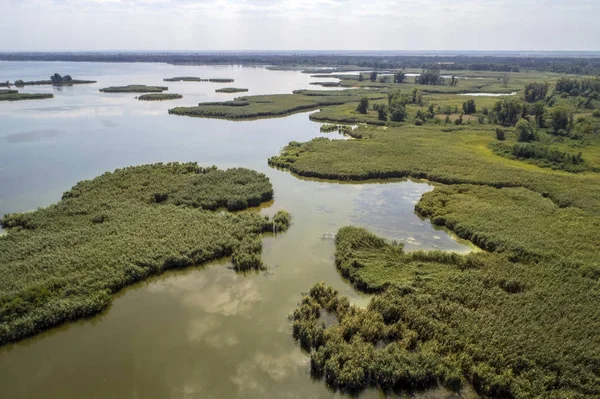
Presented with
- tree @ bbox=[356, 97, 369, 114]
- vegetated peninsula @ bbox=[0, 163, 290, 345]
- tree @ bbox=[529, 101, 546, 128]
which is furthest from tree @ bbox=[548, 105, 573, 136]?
vegetated peninsula @ bbox=[0, 163, 290, 345]

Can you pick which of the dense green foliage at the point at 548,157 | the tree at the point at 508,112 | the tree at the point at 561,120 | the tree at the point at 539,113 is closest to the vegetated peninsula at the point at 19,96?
the dense green foliage at the point at 548,157

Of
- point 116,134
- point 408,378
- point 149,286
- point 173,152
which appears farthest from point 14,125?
point 408,378

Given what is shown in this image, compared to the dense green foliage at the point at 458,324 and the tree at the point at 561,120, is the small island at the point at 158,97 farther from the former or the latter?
the dense green foliage at the point at 458,324

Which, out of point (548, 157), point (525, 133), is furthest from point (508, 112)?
point (548, 157)

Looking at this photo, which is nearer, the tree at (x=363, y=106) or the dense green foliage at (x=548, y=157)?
the dense green foliage at (x=548, y=157)

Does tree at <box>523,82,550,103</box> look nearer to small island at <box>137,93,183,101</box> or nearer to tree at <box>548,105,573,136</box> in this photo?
tree at <box>548,105,573,136</box>

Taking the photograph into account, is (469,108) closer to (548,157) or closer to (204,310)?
(548,157)

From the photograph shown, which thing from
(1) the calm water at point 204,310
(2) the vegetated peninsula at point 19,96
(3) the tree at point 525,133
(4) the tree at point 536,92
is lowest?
(1) the calm water at point 204,310
